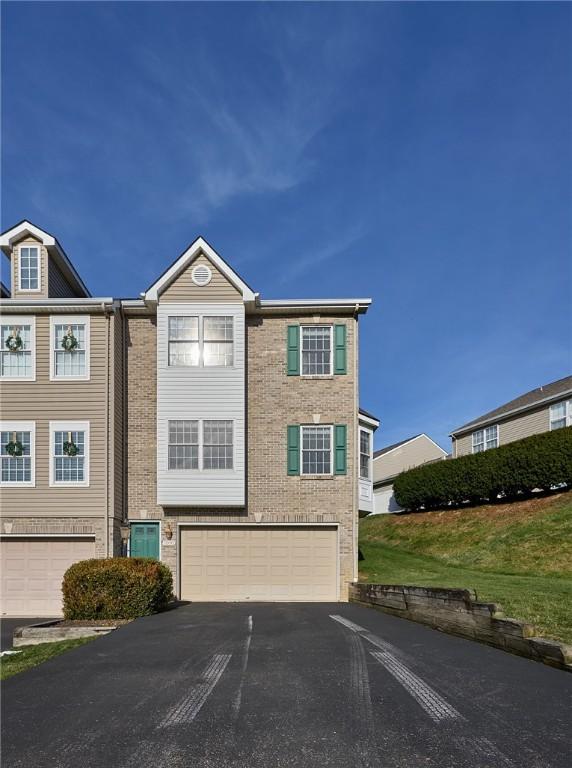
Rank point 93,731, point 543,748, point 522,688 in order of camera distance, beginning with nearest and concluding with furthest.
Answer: point 543,748, point 93,731, point 522,688

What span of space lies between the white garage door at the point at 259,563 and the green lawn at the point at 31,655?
7.03 meters

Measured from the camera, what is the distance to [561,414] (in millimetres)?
27672

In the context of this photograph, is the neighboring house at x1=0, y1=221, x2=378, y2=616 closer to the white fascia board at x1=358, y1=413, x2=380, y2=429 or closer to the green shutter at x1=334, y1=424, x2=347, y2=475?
the green shutter at x1=334, y1=424, x2=347, y2=475

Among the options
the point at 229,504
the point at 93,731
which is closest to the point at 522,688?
the point at 93,731

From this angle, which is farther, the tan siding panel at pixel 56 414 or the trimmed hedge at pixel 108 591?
the tan siding panel at pixel 56 414

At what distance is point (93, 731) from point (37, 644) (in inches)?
285

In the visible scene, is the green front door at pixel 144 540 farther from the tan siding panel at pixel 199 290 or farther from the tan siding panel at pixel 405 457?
the tan siding panel at pixel 405 457

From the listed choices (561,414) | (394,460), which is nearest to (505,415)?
(561,414)

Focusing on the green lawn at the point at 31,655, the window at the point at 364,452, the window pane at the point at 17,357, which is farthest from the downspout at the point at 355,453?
the window pane at the point at 17,357

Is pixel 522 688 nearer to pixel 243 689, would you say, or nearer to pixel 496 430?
pixel 243 689

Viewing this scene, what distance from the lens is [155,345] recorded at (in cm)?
1944

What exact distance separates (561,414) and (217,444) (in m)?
16.8

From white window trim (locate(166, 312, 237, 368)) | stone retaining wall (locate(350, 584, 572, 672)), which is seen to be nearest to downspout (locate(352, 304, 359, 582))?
white window trim (locate(166, 312, 237, 368))

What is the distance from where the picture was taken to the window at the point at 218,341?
62.2ft
